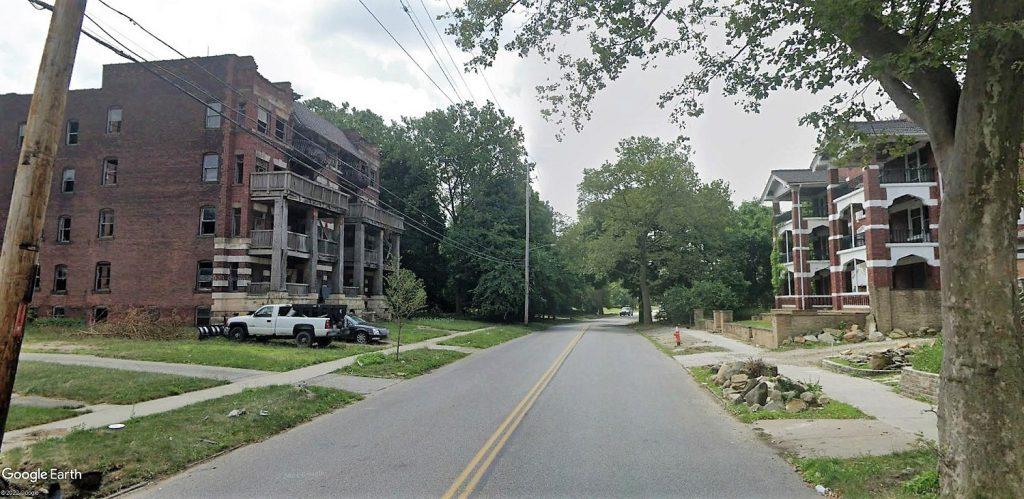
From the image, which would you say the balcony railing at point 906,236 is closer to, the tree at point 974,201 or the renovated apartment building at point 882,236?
the renovated apartment building at point 882,236

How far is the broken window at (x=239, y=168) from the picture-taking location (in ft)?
107

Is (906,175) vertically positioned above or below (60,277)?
above

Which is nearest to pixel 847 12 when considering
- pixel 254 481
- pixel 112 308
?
pixel 254 481

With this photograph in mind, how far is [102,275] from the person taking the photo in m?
33.5

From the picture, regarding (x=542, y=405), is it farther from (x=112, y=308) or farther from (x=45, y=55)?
(x=112, y=308)

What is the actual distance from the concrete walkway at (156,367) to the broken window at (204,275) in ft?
46.0

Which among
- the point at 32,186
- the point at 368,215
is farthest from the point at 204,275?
the point at 32,186

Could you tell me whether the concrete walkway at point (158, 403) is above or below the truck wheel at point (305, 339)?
below

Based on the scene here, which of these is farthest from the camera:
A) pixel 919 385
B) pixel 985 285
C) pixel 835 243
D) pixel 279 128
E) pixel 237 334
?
pixel 279 128

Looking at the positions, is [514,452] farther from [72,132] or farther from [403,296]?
[72,132]

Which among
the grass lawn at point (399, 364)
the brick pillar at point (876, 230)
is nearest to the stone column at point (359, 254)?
the grass lawn at point (399, 364)

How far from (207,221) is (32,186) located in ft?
94.5

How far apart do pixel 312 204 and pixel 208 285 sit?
267 inches

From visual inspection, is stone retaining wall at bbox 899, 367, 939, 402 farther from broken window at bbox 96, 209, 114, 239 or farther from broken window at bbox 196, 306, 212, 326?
broken window at bbox 96, 209, 114, 239
